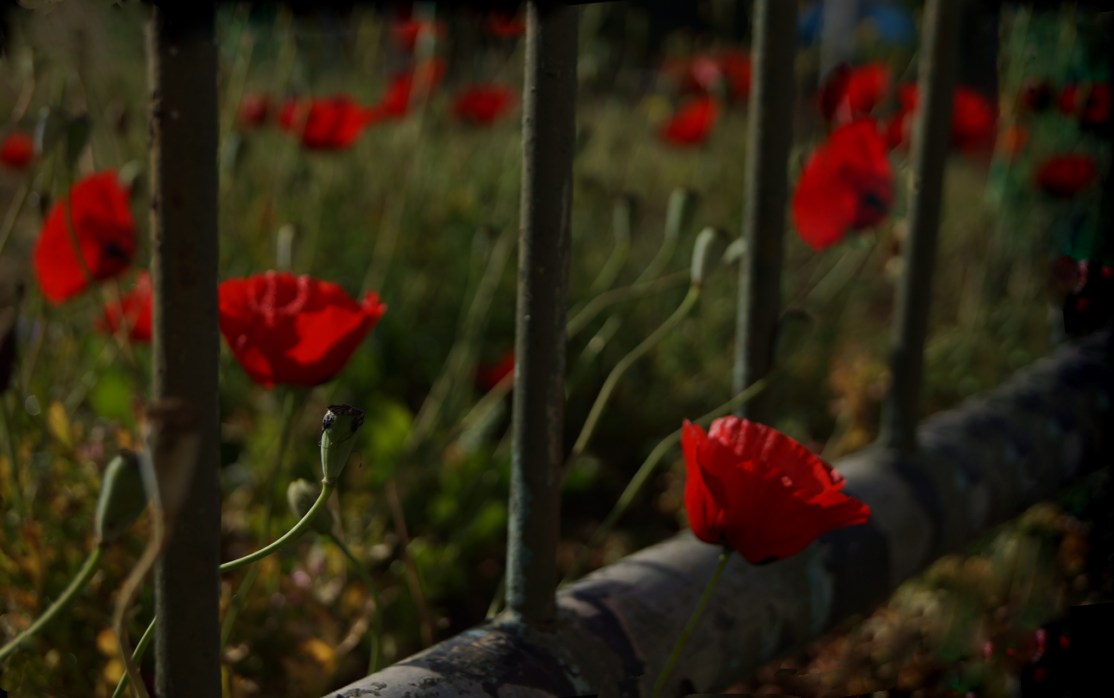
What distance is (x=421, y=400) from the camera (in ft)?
6.79

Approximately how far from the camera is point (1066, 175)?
170 centimetres

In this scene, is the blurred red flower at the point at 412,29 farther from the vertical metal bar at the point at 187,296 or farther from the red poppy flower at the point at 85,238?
the vertical metal bar at the point at 187,296

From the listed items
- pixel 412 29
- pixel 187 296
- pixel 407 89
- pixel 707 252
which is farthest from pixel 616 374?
pixel 412 29

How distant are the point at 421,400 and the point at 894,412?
3.77 feet

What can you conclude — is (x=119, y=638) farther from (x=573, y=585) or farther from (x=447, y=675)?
(x=573, y=585)

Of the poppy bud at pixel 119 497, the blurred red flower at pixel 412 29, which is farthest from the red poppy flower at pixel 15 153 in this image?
the poppy bud at pixel 119 497

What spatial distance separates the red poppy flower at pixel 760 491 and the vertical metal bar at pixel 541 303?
0.31 ft

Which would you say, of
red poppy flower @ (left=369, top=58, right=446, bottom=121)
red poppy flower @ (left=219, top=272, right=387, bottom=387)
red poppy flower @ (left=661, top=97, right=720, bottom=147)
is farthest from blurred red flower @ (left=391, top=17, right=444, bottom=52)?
red poppy flower @ (left=219, top=272, right=387, bottom=387)

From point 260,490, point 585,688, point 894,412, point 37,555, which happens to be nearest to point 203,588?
point 585,688

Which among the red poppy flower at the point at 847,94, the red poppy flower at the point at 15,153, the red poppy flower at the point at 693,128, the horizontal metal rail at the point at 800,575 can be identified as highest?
the red poppy flower at the point at 847,94

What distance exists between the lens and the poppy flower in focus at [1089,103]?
141 centimetres

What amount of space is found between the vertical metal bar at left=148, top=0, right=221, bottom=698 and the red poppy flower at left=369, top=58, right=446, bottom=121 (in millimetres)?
1503

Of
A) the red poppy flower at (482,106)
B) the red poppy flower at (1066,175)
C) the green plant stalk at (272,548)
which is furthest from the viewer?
the red poppy flower at (482,106)

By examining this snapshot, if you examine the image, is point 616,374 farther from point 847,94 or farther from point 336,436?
point 847,94
